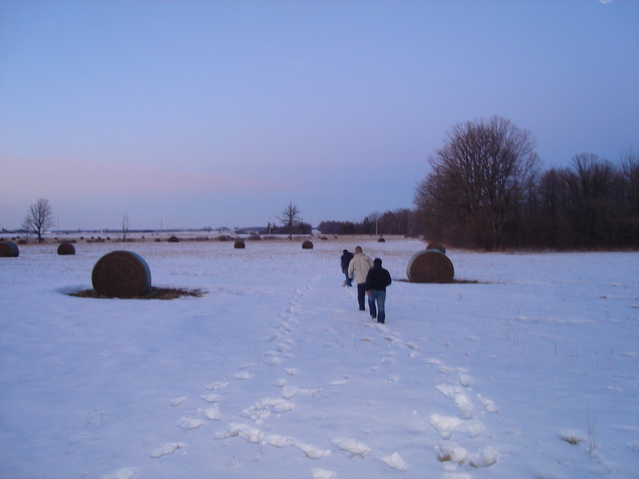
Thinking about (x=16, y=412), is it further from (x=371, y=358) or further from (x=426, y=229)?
(x=426, y=229)

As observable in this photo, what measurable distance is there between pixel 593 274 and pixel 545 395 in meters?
18.0

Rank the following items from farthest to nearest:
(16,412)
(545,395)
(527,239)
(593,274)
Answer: (527,239)
(593,274)
(545,395)
(16,412)

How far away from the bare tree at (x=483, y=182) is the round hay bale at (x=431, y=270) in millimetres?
28016

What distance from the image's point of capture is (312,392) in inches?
233

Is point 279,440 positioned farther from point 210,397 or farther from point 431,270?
point 431,270

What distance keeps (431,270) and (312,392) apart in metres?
12.9

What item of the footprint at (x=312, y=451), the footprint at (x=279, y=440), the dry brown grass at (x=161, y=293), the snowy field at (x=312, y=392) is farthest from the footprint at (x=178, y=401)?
the dry brown grass at (x=161, y=293)

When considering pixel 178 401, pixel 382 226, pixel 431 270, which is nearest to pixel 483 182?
pixel 431 270

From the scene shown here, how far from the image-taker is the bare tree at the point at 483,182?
44188 mm

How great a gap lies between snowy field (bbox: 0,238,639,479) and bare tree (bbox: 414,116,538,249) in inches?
1345

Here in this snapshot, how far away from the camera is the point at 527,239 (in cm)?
4369

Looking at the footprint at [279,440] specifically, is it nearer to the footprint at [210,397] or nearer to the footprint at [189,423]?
the footprint at [189,423]

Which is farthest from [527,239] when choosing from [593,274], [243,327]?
[243,327]

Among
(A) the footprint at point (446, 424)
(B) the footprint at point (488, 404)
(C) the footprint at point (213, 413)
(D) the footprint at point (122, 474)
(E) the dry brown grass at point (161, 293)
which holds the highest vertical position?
(E) the dry brown grass at point (161, 293)
